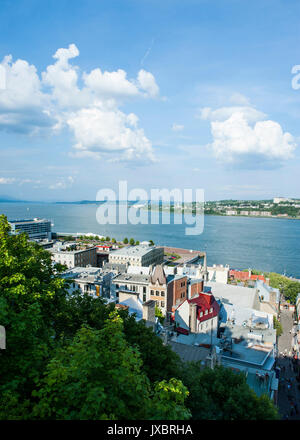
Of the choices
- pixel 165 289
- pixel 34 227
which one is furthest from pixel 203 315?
pixel 34 227

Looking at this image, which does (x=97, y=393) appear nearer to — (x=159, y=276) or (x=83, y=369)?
(x=83, y=369)

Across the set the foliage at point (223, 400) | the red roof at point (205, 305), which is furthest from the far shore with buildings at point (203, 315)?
the foliage at point (223, 400)

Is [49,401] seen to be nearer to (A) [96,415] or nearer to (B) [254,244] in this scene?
(A) [96,415]

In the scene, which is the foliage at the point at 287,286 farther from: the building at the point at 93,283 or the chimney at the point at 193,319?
the chimney at the point at 193,319

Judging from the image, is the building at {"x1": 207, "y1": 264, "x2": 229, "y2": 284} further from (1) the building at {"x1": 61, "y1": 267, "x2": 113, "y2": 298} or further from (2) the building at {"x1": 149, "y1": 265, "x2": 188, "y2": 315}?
(2) the building at {"x1": 149, "y1": 265, "x2": 188, "y2": 315}

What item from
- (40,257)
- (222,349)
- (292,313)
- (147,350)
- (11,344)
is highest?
(40,257)

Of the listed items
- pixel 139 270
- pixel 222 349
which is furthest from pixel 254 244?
pixel 222 349
